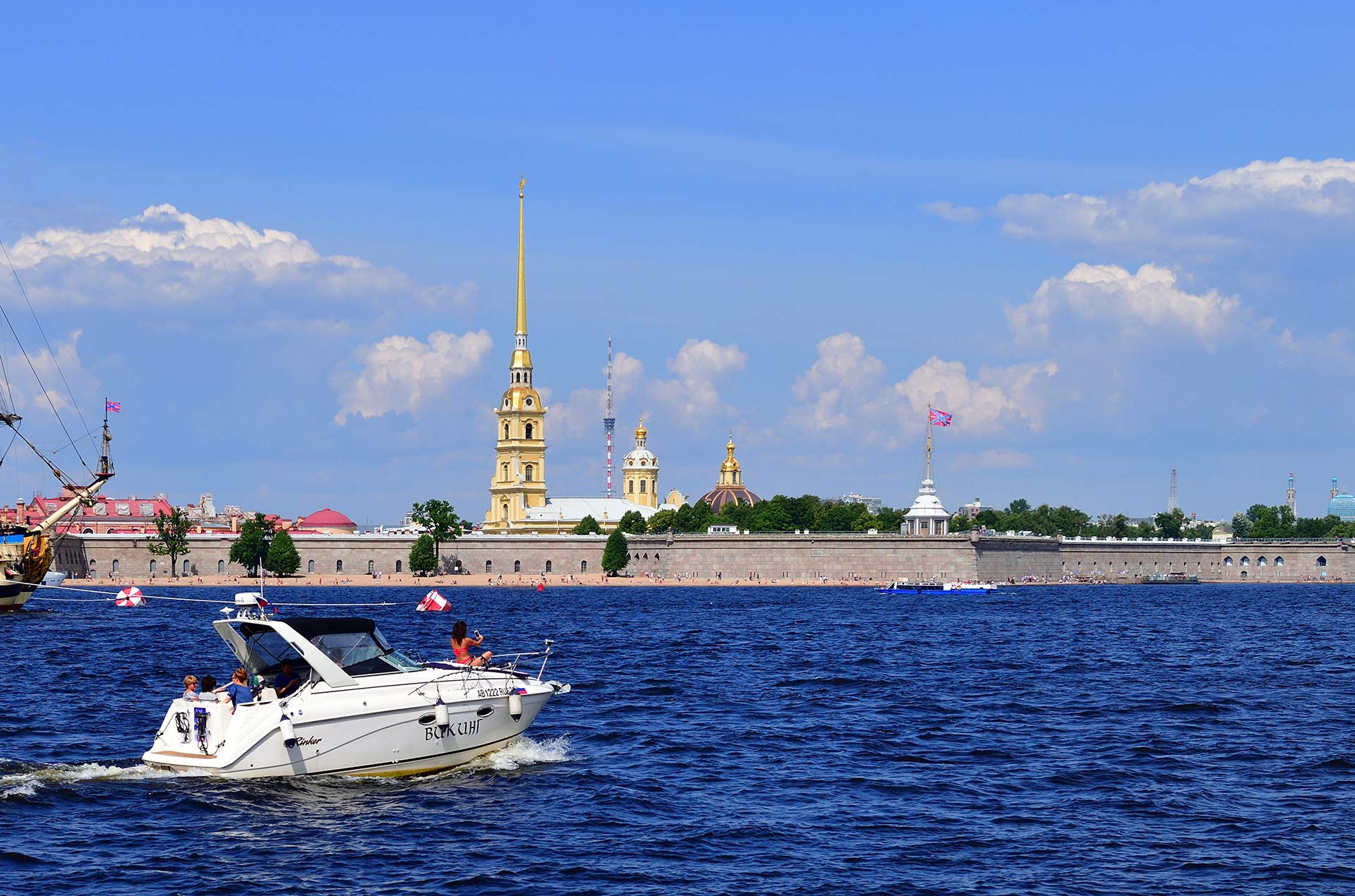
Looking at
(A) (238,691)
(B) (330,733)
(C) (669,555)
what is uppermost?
(C) (669,555)

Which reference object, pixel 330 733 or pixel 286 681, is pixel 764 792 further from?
pixel 286 681

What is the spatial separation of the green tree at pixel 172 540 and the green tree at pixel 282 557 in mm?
12978

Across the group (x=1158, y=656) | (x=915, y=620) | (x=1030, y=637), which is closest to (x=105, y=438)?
(x=915, y=620)

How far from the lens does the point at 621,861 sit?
79.2 feet

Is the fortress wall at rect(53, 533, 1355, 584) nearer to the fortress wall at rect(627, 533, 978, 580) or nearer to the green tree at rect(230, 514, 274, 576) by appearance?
the fortress wall at rect(627, 533, 978, 580)

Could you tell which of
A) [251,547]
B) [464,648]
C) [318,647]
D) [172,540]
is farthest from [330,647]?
[172,540]

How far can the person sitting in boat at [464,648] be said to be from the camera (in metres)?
30.4

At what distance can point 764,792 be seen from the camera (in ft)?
97.4

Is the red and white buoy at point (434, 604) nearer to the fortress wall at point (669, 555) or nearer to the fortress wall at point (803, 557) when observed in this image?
the fortress wall at point (803, 557)

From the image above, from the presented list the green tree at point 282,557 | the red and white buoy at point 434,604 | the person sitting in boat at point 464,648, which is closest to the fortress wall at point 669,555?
the green tree at point 282,557

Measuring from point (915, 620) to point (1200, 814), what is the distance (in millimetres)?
69636

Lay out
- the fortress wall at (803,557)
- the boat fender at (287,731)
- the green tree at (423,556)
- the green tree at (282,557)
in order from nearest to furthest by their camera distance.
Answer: the boat fender at (287,731) < the green tree at (282,557) < the fortress wall at (803,557) < the green tree at (423,556)

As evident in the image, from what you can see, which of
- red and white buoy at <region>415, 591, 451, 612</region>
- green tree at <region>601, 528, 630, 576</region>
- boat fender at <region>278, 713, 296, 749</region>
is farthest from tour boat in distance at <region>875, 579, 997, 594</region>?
boat fender at <region>278, 713, 296, 749</region>

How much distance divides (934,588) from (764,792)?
136952 mm
